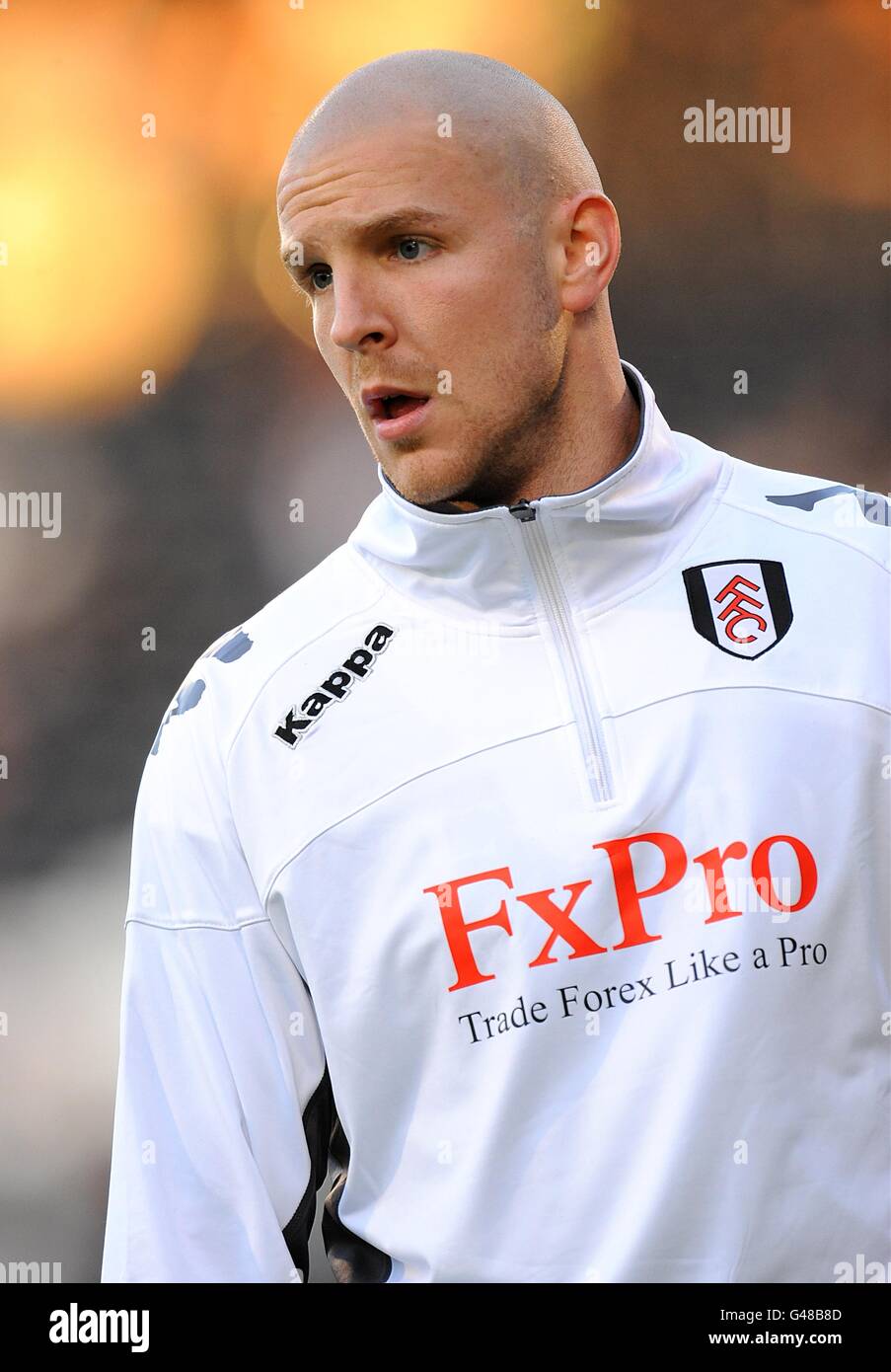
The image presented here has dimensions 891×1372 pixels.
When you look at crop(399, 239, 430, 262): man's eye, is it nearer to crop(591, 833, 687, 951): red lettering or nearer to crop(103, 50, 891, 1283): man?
crop(103, 50, 891, 1283): man

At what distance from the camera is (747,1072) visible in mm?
1197

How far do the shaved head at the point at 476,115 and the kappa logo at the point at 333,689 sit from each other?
36 centimetres

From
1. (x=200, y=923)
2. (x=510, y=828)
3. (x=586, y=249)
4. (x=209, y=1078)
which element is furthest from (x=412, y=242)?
(x=209, y=1078)

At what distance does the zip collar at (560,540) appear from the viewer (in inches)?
51.2

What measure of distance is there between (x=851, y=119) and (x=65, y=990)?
1755 millimetres

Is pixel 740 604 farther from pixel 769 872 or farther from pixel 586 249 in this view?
pixel 586 249

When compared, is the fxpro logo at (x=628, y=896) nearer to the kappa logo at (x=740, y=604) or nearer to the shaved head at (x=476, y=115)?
the kappa logo at (x=740, y=604)

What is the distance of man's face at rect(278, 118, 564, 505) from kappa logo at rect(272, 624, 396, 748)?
132 millimetres

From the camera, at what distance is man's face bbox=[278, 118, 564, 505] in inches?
50.9

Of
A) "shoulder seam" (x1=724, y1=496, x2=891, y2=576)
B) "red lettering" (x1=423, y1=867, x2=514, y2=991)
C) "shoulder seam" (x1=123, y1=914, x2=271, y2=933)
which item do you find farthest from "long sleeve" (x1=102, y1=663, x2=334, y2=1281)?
"shoulder seam" (x1=724, y1=496, x2=891, y2=576)

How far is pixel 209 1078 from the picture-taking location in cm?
133

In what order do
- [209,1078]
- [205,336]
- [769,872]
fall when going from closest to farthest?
[769,872]
[209,1078]
[205,336]

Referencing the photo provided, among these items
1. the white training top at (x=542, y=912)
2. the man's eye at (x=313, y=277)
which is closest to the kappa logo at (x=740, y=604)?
the white training top at (x=542, y=912)

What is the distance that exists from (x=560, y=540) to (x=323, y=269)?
30 cm
